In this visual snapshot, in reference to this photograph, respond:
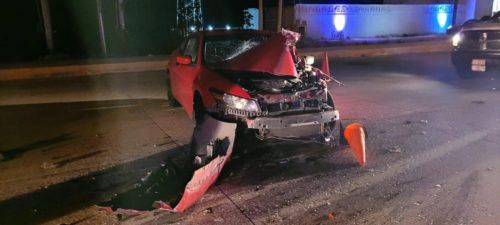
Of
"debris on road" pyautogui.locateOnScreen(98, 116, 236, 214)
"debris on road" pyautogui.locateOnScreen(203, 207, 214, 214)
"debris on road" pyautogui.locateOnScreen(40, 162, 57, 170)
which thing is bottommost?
"debris on road" pyautogui.locateOnScreen(203, 207, 214, 214)

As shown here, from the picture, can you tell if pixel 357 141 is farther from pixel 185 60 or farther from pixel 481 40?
pixel 481 40

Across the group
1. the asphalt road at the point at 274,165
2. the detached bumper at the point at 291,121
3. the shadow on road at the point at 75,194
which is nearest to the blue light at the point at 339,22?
the asphalt road at the point at 274,165

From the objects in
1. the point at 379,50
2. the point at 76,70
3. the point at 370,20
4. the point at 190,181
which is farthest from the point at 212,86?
the point at 370,20

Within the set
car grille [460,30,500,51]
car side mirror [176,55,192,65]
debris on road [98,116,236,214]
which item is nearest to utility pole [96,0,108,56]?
car side mirror [176,55,192,65]

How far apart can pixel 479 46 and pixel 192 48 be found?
6815 millimetres

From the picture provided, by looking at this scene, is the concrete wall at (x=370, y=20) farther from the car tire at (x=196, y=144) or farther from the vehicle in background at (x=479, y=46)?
the car tire at (x=196, y=144)

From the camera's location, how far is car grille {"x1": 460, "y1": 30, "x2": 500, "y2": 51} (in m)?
10.5

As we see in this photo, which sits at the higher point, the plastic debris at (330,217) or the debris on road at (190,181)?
the debris on road at (190,181)

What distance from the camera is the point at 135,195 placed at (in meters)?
4.94

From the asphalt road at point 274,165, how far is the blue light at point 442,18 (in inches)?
759

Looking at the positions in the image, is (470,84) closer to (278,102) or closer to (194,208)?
(278,102)

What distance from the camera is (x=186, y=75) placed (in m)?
7.24

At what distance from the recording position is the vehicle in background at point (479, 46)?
34.6 ft

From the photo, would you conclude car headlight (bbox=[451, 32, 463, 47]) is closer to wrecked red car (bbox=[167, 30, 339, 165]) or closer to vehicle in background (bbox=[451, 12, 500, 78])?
vehicle in background (bbox=[451, 12, 500, 78])
